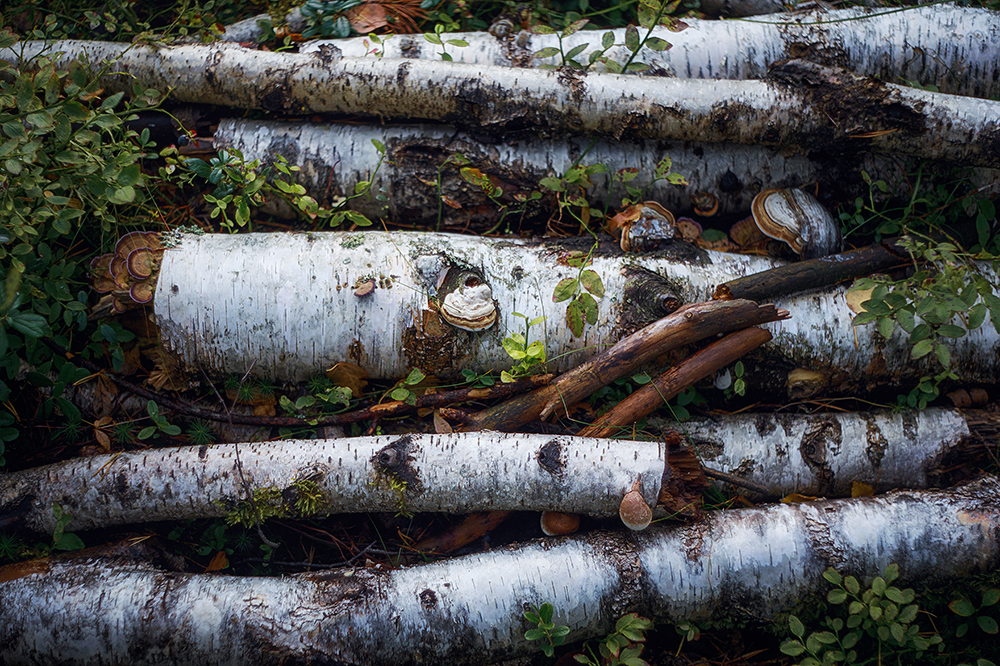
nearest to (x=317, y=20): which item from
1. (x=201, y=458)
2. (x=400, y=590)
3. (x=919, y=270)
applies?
(x=201, y=458)

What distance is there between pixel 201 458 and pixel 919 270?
4085 millimetres

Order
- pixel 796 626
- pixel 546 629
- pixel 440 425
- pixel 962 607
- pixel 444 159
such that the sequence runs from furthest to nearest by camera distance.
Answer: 1. pixel 444 159
2. pixel 440 425
3. pixel 962 607
4. pixel 796 626
5. pixel 546 629

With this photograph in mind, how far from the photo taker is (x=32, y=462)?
2.87 metres

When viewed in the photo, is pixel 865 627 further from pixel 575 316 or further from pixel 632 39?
pixel 632 39

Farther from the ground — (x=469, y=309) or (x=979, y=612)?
(x=469, y=309)

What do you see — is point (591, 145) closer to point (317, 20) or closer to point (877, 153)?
point (877, 153)

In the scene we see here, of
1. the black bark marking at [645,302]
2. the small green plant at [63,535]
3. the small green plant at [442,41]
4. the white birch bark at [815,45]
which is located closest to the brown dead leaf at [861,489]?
the black bark marking at [645,302]

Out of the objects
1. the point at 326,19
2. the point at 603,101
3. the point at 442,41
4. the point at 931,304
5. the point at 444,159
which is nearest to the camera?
the point at 931,304

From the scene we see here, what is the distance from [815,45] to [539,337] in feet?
8.94

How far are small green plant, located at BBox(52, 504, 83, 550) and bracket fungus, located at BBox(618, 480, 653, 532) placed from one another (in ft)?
8.66

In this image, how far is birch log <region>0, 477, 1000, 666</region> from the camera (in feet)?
7.88

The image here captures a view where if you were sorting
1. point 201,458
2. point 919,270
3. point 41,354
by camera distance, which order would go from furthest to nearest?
1. point 919,270
2. point 41,354
3. point 201,458

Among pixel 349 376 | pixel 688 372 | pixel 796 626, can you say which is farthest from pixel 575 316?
pixel 796 626

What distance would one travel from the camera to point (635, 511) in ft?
7.93
